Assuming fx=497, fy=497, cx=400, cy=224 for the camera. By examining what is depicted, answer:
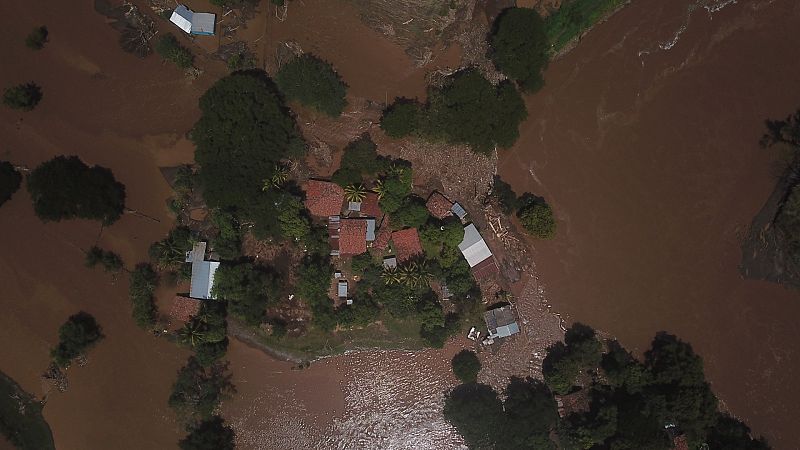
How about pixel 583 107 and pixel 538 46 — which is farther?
pixel 583 107

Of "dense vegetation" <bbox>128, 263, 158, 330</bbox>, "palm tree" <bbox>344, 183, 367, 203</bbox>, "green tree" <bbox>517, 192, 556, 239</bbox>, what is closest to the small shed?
"green tree" <bbox>517, 192, 556, 239</bbox>

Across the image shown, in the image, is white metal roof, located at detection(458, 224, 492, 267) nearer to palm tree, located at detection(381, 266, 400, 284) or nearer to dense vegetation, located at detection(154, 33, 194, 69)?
palm tree, located at detection(381, 266, 400, 284)

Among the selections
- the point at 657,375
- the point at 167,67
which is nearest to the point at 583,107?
the point at 657,375

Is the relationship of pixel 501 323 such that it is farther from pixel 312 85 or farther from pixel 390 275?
pixel 312 85

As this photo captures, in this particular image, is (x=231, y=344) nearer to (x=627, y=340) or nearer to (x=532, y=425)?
(x=532, y=425)

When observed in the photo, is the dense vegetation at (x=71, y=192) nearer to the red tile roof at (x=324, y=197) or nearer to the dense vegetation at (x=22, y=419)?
the dense vegetation at (x=22, y=419)

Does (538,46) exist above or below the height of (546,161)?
above

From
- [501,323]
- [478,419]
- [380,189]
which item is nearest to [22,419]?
[380,189]

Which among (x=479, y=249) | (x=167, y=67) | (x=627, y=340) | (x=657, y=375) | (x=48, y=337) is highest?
(x=167, y=67)
